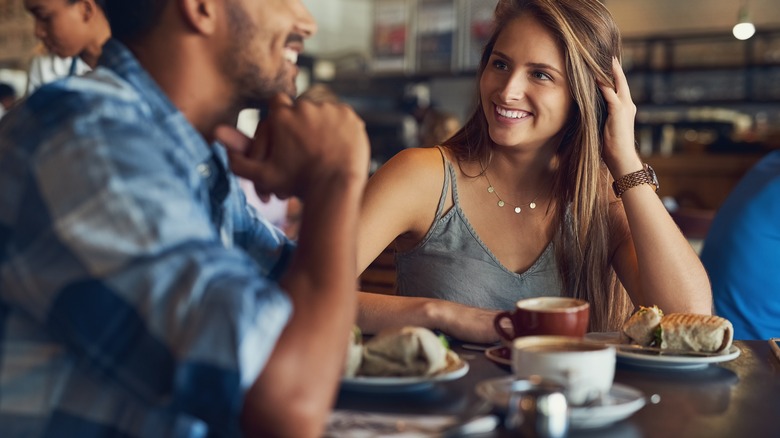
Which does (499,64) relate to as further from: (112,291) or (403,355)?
(112,291)

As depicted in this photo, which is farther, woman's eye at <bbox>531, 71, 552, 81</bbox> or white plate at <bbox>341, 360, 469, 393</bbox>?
woman's eye at <bbox>531, 71, 552, 81</bbox>

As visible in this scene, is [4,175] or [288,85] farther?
[288,85]

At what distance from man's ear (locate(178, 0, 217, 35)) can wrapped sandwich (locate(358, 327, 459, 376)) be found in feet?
1.57

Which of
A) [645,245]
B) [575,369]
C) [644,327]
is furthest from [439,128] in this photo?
[575,369]

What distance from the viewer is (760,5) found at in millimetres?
8836

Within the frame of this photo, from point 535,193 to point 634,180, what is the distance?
0.26 metres

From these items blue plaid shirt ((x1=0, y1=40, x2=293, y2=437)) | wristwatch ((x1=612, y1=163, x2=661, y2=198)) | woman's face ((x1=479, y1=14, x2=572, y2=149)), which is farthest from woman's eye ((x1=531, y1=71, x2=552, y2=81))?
blue plaid shirt ((x1=0, y1=40, x2=293, y2=437))

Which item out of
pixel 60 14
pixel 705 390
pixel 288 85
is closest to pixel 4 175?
pixel 288 85

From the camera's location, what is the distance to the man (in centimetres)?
88

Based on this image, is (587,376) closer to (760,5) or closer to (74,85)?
(74,85)

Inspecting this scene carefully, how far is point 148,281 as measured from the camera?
2.88ft

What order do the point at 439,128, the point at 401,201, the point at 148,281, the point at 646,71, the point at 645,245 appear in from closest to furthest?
the point at 148,281
the point at 645,245
the point at 401,201
the point at 439,128
the point at 646,71

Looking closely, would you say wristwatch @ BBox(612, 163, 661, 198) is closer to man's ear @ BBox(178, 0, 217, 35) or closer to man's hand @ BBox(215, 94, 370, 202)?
man's hand @ BBox(215, 94, 370, 202)

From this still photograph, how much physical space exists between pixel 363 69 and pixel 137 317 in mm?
9619
